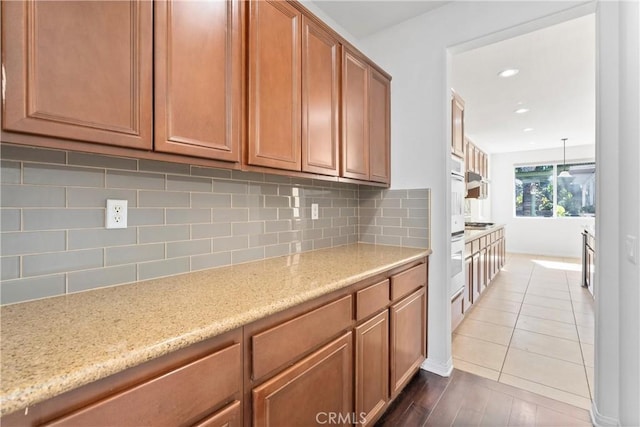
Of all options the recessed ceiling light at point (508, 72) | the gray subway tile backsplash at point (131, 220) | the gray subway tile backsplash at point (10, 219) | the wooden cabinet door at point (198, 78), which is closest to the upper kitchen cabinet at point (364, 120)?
the gray subway tile backsplash at point (131, 220)

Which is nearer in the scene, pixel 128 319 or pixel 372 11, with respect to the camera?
pixel 128 319

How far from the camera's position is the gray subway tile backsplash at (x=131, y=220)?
0.95 metres

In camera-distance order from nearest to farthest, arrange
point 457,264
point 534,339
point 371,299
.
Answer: point 371,299 < point 457,264 < point 534,339

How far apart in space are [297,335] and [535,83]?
3.88 metres

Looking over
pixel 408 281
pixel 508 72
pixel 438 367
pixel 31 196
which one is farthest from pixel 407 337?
pixel 508 72

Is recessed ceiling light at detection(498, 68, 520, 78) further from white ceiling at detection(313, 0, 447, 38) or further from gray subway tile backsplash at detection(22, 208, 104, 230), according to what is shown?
gray subway tile backsplash at detection(22, 208, 104, 230)

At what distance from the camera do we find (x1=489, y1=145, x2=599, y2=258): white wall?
21.4 ft

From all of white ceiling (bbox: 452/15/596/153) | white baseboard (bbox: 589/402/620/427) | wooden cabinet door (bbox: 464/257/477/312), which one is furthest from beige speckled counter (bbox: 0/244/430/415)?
white ceiling (bbox: 452/15/596/153)

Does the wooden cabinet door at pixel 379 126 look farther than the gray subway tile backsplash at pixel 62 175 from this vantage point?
Yes

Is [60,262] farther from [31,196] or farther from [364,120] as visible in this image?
[364,120]

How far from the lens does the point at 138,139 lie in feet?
3.14

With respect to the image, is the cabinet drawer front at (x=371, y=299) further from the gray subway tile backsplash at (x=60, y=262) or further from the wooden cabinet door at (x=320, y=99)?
the gray subway tile backsplash at (x=60, y=262)

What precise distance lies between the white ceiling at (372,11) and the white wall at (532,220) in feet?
21.5

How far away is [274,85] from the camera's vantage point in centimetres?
139
